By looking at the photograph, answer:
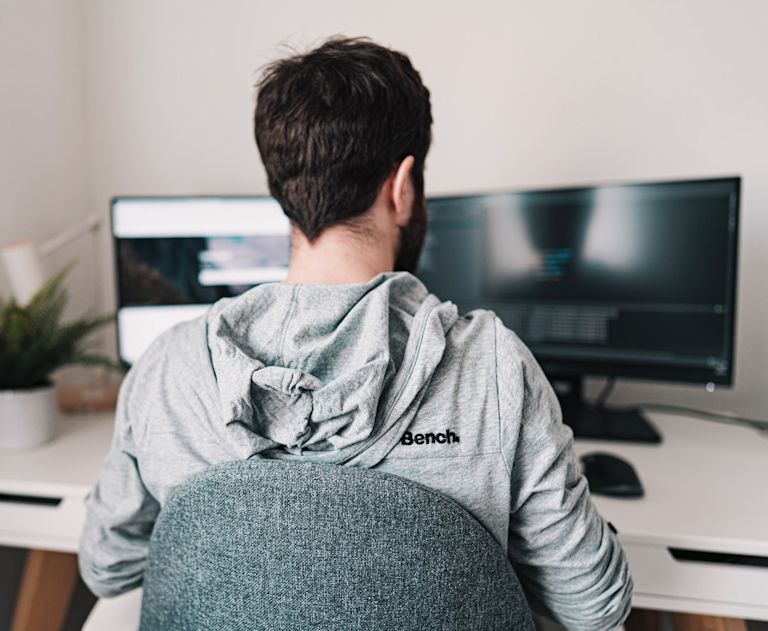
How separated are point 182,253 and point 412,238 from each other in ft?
2.48

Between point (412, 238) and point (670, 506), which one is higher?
point (412, 238)

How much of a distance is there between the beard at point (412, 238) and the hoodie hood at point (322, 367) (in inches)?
5.5

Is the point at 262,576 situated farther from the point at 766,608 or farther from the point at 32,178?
the point at 32,178

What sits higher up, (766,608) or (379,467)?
(379,467)

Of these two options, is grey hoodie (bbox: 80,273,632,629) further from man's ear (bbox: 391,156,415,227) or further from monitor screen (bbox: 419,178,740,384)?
monitor screen (bbox: 419,178,740,384)

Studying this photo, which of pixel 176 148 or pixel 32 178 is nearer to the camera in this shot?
pixel 32 178

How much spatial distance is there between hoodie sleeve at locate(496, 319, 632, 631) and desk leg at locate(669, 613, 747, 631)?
0.31 metres

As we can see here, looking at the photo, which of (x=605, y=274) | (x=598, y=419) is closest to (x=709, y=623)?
(x=598, y=419)

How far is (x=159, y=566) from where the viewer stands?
582mm

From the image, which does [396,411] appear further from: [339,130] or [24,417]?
[24,417]

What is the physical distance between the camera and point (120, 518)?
29.7 inches

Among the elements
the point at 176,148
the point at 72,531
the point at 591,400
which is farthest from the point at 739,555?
the point at 176,148

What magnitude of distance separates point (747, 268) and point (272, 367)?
47.5 inches

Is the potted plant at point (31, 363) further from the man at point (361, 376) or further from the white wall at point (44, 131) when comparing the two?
the man at point (361, 376)
